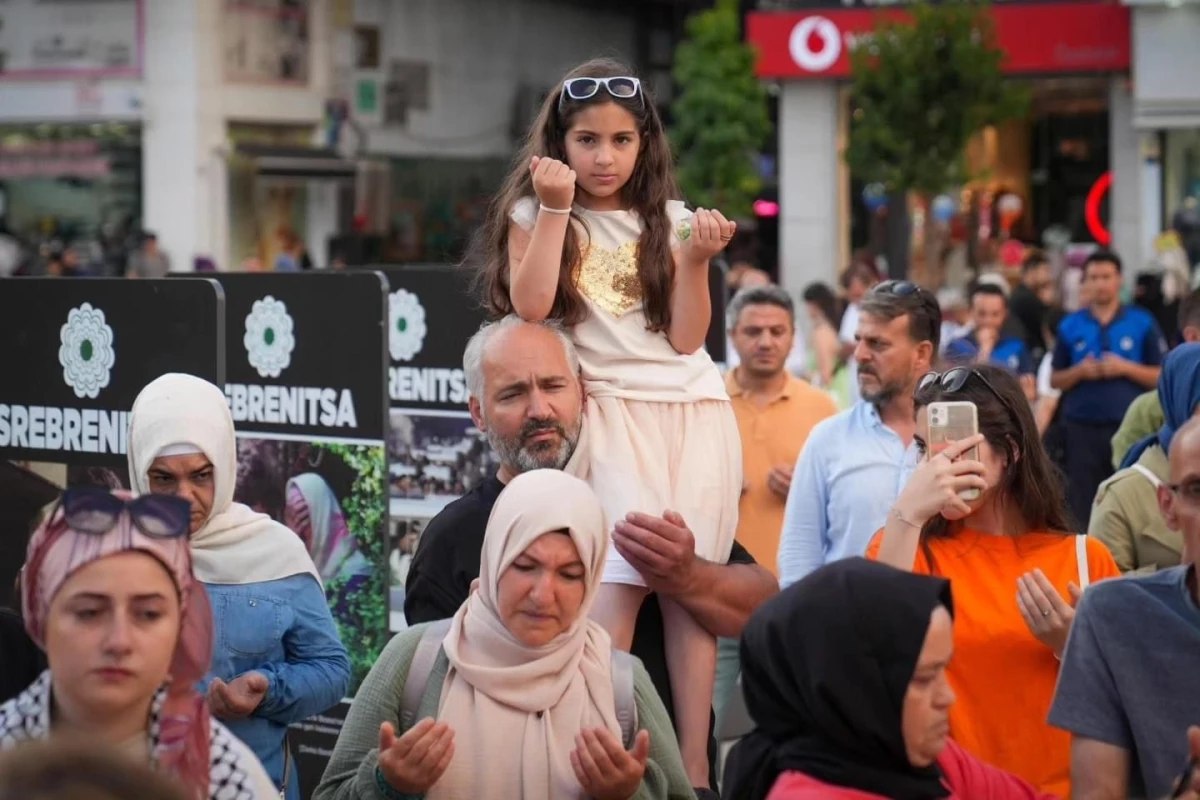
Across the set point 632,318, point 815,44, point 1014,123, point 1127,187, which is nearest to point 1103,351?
point 632,318

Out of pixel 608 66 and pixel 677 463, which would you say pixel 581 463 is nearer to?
pixel 677 463

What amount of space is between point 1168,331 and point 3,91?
2211 cm

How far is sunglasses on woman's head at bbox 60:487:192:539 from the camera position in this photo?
11.1ft

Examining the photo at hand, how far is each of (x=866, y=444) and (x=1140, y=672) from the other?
2732mm

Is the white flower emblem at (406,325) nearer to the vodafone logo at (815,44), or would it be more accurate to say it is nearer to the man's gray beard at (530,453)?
the man's gray beard at (530,453)

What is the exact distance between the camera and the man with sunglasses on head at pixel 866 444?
6.39m

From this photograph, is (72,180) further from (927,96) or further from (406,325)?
(406,325)

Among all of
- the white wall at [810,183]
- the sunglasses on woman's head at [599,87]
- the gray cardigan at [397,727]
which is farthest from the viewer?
the white wall at [810,183]

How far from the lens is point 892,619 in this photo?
333 centimetres

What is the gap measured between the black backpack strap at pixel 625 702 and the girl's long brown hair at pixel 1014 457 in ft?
3.02

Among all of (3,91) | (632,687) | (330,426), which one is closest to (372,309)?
(330,426)

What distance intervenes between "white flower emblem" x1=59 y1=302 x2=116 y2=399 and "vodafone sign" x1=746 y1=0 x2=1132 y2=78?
20.5m

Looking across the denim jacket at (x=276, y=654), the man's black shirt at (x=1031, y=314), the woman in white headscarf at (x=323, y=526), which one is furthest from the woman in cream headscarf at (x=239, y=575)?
the man's black shirt at (x=1031, y=314)

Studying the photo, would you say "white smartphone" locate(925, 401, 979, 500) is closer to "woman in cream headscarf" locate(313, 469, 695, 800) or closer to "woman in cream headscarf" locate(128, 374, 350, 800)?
"woman in cream headscarf" locate(313, 469, 695, 800)
